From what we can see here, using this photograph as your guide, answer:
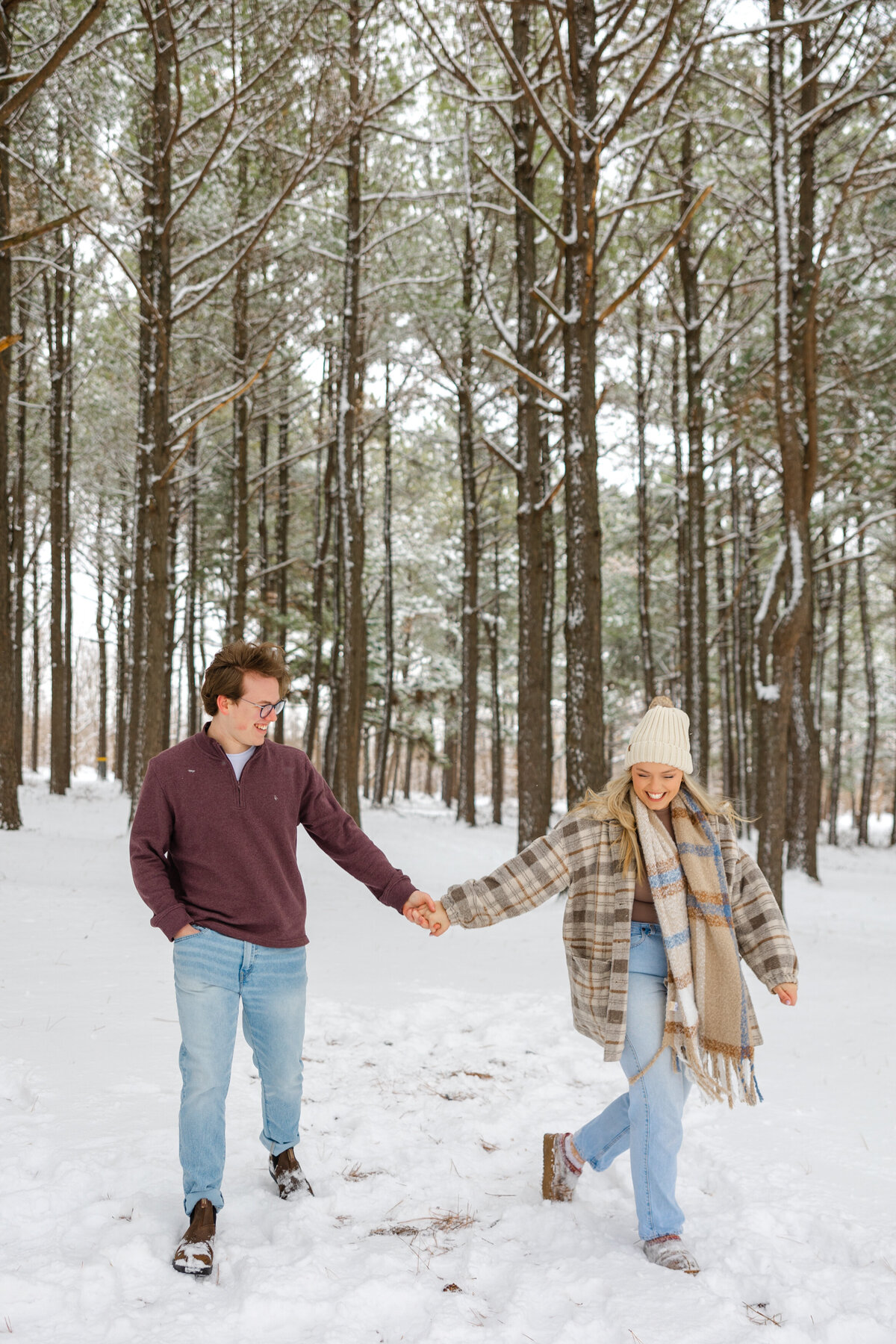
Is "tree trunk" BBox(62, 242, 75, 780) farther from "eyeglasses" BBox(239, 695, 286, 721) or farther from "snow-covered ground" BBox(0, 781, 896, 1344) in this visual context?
"eyeglasses" BBox(239, 695, 286, 721)

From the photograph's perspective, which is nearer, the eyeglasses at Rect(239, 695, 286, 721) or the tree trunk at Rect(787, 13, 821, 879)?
the eyeglasses at Rect(239, 695, 286, 721)

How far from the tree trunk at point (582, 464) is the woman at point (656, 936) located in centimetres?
594

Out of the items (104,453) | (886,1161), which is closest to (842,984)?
(886,1161)

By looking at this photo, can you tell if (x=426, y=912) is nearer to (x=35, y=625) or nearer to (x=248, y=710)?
(x=248, y=710)

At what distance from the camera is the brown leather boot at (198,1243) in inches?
116

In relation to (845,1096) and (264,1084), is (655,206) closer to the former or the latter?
(845,1096)

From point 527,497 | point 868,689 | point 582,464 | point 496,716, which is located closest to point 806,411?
point 582,464

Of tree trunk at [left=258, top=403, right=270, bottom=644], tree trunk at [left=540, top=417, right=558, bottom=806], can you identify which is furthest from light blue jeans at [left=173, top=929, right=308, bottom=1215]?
tree trunk at [left=258, top=403, right=270, bottom=644]

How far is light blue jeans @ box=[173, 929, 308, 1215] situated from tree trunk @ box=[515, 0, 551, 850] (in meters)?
8.36

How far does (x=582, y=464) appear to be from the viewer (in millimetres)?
9430

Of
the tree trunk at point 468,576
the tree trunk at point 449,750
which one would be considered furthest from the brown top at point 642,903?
the tree trunk at point 449,750

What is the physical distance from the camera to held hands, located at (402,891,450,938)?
3.52m

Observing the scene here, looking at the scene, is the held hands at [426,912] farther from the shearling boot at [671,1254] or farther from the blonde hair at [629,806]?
the shearling boot at [671,1254]

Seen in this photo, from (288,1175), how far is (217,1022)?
32.0 inches
